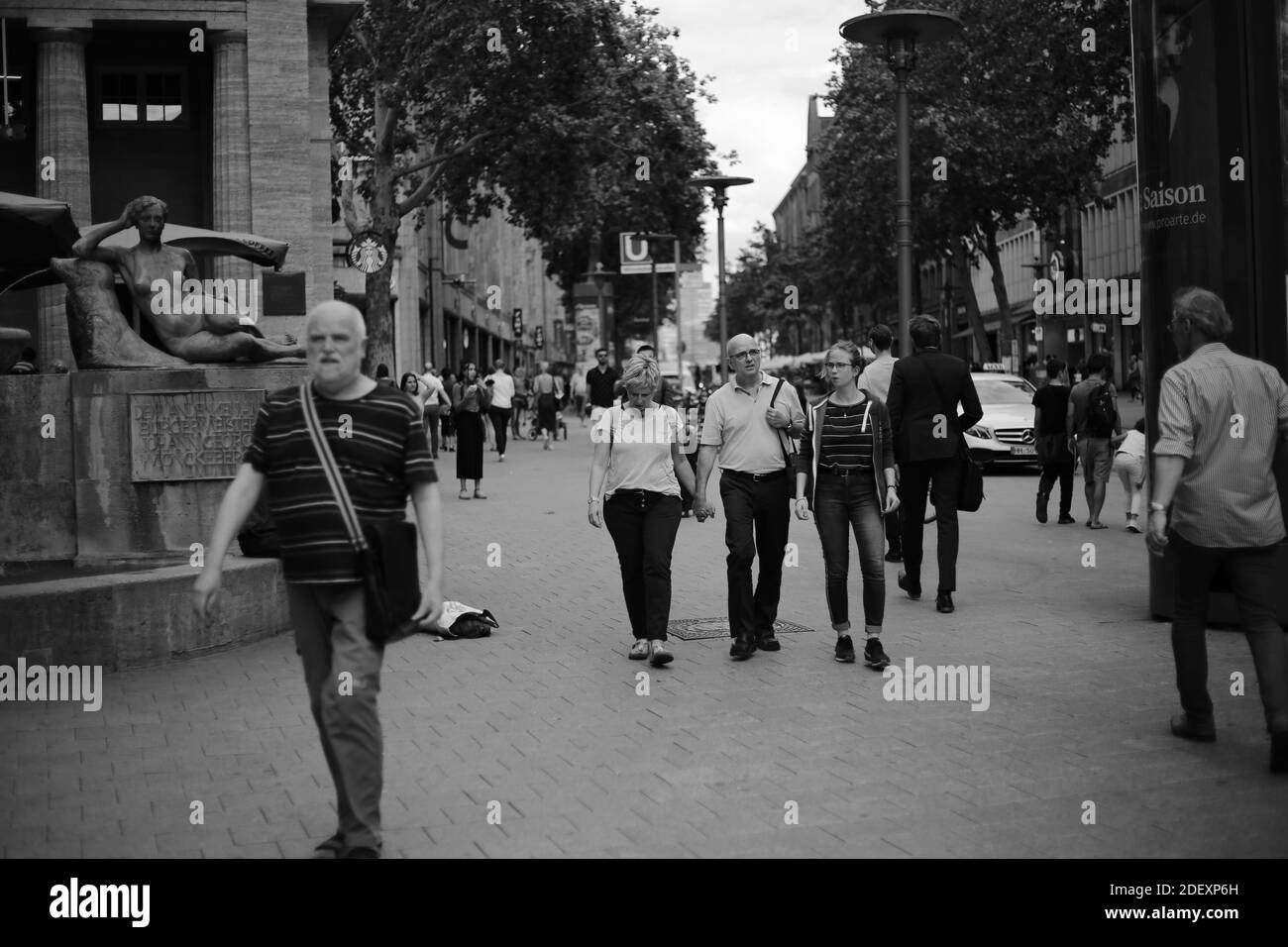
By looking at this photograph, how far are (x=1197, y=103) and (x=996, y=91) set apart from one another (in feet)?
103

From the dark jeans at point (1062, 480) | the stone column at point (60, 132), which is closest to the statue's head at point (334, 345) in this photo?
the dark jeans at point (1062, 480)

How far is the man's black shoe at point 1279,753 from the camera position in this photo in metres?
6.00

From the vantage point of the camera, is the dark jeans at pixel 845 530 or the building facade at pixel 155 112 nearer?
the dark jeans at pixel 845 530

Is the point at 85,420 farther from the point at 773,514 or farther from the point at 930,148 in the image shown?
the point at 930,148

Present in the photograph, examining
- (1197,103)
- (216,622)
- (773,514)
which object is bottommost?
(216,622)

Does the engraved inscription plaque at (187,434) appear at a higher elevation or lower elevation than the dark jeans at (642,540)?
higher

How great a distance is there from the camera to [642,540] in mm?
8875

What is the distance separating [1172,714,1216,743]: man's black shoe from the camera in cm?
652

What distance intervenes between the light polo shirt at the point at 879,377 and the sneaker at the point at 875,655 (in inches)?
156

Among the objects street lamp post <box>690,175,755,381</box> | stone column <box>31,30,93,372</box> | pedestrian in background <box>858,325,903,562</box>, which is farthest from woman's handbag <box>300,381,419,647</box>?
street lamp post <box>690,175,755,381</box>

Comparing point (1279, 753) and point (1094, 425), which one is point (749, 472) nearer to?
point (1279, 753)

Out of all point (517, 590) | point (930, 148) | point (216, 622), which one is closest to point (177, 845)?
point (216, 622)

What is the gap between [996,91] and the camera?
3906cm

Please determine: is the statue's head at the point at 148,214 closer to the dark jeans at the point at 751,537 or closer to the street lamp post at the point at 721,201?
the dark jeans at the point at 751,537
